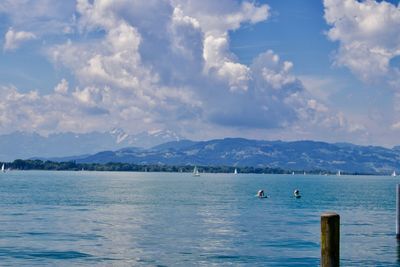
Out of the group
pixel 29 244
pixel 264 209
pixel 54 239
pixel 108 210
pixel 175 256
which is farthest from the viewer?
pixel 264 209

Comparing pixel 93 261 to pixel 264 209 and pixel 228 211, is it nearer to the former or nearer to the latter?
pixel 228 211

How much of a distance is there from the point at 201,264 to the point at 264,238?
1908 cm

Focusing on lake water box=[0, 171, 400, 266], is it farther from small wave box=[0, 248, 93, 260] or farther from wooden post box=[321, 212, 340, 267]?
wooden post box=[321, 212, 340, 267]

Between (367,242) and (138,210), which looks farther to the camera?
(138,210)

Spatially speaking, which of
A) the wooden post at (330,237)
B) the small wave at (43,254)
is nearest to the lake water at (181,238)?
the small wave at (43,254)

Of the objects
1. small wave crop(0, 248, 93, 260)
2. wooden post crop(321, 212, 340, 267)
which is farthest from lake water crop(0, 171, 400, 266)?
wooden post crop(321, 212, 340, 267)

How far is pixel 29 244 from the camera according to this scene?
204 ft

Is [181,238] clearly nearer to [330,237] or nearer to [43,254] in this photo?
[43,254]

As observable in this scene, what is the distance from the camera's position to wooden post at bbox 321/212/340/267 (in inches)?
971

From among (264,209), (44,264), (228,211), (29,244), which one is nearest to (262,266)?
(44,264)

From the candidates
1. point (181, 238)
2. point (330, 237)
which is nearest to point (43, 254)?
point (181, 238)

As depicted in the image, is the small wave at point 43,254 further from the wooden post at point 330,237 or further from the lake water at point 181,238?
the wooden post at point 330,237

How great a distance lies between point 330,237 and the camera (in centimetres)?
2491

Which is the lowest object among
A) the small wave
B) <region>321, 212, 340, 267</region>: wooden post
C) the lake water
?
the small wave
